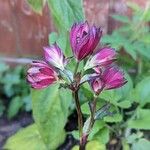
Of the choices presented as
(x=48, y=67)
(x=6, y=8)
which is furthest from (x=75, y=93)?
(x=6, y=8)

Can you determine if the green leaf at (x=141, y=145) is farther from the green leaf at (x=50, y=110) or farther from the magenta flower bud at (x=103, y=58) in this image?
the magenta flower bud at (x=103, y=58)

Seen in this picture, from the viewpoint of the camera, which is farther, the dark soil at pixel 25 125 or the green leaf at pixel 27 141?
the dark soil at pixel 25 125

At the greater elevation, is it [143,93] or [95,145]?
[143,93]

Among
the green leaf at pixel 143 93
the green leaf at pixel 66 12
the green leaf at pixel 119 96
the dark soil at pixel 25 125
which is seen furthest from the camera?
the dark soil at pixel 25 125

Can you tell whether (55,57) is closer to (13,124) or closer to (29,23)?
(13,124)

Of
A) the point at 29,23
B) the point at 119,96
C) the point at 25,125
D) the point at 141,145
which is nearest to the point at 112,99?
the point at 119,96

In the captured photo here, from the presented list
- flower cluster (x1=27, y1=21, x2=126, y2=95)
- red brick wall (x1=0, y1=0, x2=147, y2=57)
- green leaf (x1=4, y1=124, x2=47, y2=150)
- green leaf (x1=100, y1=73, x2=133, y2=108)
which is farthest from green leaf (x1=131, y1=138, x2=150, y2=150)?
red brick wall (x1=0, y1=0, x2=147, y2=57)

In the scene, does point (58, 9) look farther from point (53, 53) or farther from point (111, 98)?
point (111, 98)

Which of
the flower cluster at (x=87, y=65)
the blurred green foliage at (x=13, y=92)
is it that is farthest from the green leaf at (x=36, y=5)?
the blurred green foliage at (x=13, y=92)
